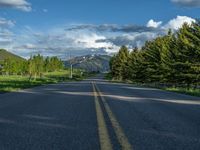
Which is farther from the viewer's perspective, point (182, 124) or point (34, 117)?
point (34, 117)

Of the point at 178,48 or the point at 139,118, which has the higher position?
the point at 178,48

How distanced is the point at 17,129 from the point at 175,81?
43.7m

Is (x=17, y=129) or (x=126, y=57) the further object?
(x=126, y=57)

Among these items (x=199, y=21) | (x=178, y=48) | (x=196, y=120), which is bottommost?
(x=196, y=120)

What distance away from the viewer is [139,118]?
10.7 metres

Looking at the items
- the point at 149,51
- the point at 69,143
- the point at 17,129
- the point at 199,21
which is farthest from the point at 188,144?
the point at 149,51

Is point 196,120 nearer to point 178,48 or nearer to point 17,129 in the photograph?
point 17,129

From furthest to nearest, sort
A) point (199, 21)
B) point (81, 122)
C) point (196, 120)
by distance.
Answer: point (199, 21) < point (196, 120) < point (81, 122)

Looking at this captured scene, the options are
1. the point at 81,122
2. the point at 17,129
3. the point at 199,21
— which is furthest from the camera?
the point at 199,21

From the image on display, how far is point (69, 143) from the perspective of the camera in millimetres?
6715

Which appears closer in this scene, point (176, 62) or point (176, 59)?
point (176, 62)

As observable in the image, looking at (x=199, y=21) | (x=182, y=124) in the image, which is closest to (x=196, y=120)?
(x=182, y=124)

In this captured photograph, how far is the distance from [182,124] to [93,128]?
2331 millimetres

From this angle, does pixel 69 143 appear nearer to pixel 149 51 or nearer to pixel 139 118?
pixel 139 118
